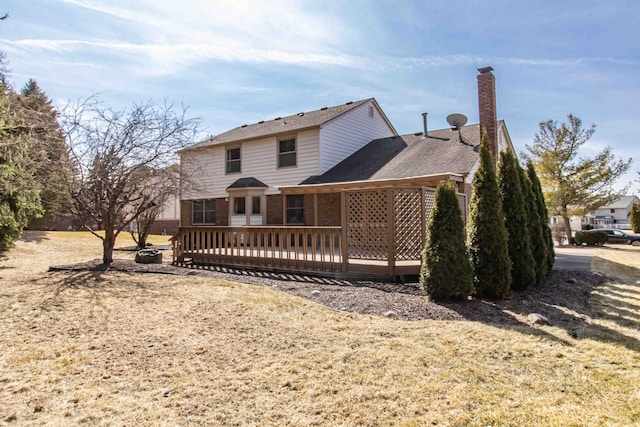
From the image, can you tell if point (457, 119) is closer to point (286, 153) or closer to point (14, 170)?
point (286, 153)

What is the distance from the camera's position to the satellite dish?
14938mm

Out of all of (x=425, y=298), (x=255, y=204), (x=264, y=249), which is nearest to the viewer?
(x=425, y=298)

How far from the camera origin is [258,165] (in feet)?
55.4

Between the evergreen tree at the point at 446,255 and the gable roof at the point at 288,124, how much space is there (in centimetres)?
999

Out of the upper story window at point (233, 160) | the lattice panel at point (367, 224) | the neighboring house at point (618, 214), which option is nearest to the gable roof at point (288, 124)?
the upper story window at point (233, 160)

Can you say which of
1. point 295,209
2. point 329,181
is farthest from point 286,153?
point 329,181

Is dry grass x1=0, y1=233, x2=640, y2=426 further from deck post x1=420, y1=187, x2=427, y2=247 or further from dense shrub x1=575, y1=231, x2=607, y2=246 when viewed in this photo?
dense shrub x1=575, y1=231, x2=607, y2=246

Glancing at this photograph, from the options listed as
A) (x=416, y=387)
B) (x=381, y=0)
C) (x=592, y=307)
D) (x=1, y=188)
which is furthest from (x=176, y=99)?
(x=592, y=307)

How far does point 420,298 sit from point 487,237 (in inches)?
64.7

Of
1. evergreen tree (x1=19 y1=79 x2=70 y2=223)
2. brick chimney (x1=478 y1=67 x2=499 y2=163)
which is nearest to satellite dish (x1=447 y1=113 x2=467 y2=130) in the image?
brick chimney (x1=478 y1=67 x2=499 y2=163)

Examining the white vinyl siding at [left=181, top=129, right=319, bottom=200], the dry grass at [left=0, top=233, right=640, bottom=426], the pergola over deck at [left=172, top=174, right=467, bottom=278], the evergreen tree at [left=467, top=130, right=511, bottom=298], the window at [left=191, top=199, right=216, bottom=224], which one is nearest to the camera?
the dry grass at [left=0, top=233, right=640, bottom=426]

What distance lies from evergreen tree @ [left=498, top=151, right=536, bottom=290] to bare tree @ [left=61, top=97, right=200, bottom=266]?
8650mm

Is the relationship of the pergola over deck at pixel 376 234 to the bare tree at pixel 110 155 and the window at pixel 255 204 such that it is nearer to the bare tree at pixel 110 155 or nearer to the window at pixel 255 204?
the bare tree at pixel 110 155

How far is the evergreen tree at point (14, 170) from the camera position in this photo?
6642mm
